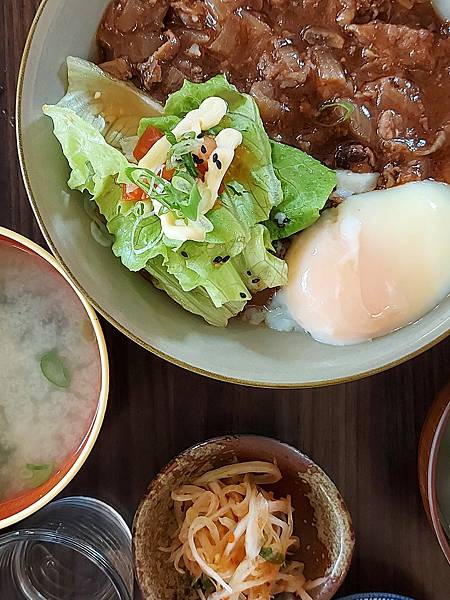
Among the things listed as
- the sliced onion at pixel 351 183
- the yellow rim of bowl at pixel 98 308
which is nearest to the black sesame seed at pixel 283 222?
the sliced onion at pixel 351 183

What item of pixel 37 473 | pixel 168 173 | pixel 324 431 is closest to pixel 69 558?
pixel 37 473

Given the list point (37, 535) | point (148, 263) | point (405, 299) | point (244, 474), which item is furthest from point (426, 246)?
point (37, 535)

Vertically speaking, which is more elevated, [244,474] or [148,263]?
[148,263]

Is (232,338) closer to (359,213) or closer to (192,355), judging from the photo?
(192,355)

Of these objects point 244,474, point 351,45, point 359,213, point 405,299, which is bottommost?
point 244,474

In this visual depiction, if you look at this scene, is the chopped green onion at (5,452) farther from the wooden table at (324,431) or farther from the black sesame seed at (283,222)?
the black sesame seed at (283,222)

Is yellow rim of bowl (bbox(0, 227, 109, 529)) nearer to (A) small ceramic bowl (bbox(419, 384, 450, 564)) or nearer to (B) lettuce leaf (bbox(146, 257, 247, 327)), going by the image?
(B) lettuce leaf (bbox(146, 257, 247, 327))

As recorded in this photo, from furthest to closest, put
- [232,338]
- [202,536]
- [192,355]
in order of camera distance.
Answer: [202,536]
[232,338]
[192,355]

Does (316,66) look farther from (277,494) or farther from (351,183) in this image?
(277,494)

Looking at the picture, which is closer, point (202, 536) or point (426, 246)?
point (426, 246)
